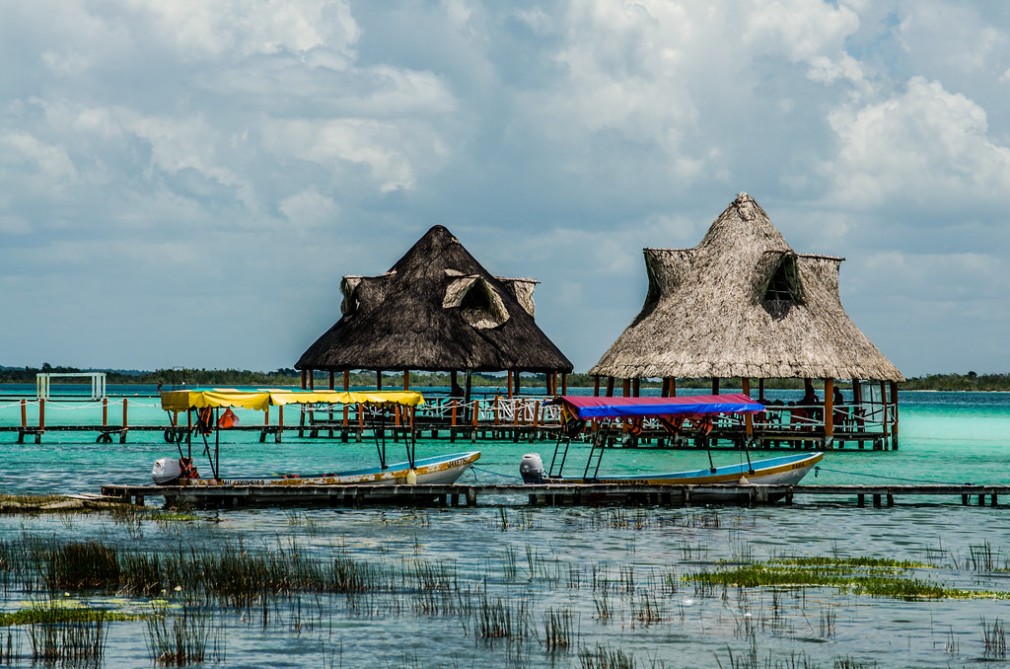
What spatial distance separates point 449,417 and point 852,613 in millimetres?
34401

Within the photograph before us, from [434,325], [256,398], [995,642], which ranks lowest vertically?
[995,642]

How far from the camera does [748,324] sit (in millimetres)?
44844

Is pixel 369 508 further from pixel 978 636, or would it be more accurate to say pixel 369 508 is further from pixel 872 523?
pixel 978 636

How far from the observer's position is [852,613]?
16.6 m

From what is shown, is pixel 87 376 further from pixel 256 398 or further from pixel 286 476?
pixel 256 398

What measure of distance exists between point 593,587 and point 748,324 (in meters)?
27.5

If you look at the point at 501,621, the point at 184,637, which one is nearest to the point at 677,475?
the point at 501,621

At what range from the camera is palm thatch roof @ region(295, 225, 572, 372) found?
4916 centimetres

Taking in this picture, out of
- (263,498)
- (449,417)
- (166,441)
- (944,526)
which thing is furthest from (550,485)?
(166,441)

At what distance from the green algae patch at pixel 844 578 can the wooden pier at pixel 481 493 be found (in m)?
6.96

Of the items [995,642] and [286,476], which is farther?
[286,476]

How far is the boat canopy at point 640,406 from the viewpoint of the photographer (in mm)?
26562

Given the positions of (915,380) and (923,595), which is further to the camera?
(915,380)

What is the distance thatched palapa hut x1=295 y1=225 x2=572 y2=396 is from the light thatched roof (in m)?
3.59
